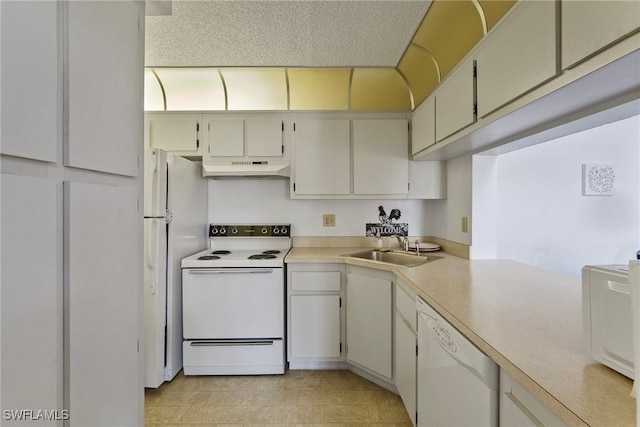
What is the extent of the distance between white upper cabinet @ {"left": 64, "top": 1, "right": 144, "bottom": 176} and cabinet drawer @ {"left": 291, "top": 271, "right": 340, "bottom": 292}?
60.3 inches

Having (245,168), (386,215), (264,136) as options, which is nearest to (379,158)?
(386,215)

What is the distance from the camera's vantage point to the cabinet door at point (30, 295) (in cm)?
66

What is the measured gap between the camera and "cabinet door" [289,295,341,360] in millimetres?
2418

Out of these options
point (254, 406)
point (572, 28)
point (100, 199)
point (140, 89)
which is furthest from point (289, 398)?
point (572, 28)

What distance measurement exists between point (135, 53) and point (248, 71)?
1.79 meters

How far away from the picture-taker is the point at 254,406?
204 centimetres

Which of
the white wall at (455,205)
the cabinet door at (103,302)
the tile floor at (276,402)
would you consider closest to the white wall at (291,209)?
the white wall at (455,205)

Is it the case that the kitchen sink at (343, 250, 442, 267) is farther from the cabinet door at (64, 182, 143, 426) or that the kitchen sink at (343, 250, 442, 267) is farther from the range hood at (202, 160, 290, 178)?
the cabinet door at (64, 182, 143, 426)

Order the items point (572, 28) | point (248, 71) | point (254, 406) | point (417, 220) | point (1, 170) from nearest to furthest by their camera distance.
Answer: point (1, 170) → point (572, 28) → point (254, 406) → point (248, 71) → point (417, 220)

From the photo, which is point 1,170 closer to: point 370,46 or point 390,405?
point 370,46

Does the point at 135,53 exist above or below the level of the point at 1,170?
above

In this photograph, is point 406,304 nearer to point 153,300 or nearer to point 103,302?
point 103,302

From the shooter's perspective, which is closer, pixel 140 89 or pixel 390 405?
pixel 140 89

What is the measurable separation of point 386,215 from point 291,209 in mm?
947
